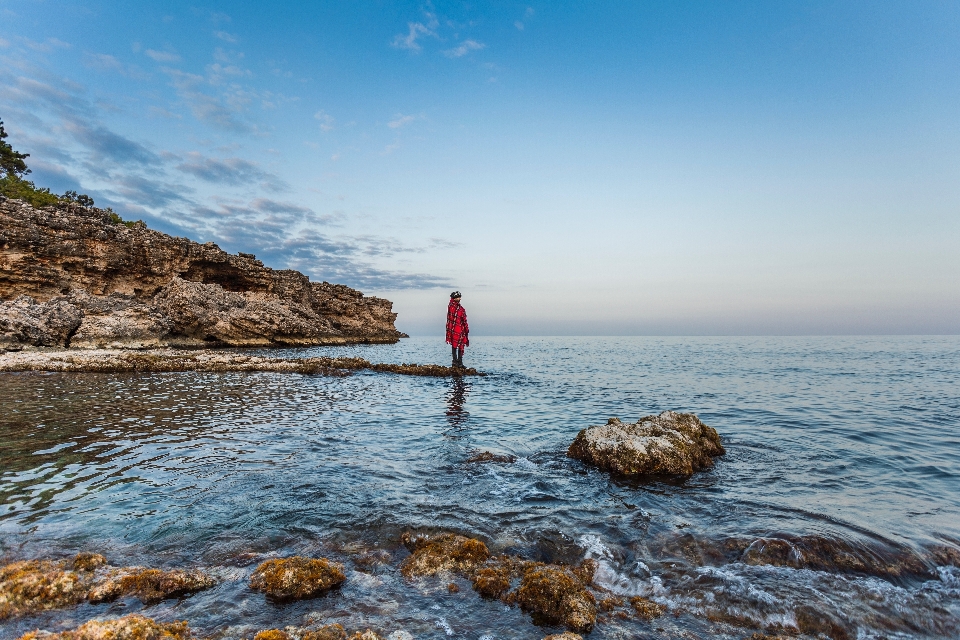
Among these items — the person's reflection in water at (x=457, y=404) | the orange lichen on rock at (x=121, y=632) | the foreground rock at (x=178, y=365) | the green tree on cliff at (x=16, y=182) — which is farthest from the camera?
the green tree on cliff at (x=16, y=182)

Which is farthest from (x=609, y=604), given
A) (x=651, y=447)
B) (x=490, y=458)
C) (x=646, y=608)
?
(x=490, y=458)

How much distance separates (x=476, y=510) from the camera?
664 centimetres

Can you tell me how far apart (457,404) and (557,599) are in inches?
512

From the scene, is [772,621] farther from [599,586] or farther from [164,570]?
[164,570]

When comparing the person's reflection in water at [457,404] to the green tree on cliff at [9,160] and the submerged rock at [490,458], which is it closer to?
the submerged rock at [490,458]

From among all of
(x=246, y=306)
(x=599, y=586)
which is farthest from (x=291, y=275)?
(x=599, y=586)

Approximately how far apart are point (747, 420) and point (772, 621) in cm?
1164

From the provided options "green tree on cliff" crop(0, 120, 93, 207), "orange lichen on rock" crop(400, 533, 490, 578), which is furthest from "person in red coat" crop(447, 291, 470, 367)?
"green tree on cliff" crop(0, 120, 93, 207)

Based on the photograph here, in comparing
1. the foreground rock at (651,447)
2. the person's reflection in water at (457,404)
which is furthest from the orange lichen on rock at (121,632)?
the person's reflection in water at (457,404)

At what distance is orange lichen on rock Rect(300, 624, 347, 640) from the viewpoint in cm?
336

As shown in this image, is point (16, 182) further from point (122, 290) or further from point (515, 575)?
point (515, 575)

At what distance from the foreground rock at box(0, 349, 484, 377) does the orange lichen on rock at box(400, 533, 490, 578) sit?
70.7 feet

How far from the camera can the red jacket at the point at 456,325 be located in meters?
25.2

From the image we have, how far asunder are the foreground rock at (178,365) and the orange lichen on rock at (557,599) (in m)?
22.7
